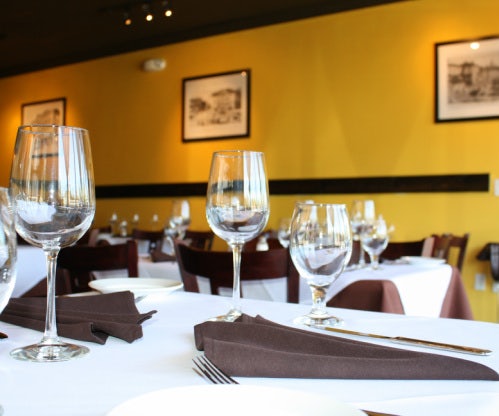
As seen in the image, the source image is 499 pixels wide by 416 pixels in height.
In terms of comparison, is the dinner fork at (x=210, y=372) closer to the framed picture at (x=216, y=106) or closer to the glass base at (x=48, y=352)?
the glass base at (x=48, y=352)

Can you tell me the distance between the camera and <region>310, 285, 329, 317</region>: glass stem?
98 cm

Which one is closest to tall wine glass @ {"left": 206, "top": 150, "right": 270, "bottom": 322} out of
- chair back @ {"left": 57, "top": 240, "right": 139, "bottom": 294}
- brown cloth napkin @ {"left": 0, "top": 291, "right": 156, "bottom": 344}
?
brown cloth napkin @ {"left": 0, "top": 291, "right": 156, "bottom": 344}

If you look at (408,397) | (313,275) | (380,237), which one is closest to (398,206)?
(380,237)

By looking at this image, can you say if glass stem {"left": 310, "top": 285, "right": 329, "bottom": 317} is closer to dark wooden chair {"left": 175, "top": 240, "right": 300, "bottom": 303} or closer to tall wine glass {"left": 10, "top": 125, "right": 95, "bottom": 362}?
tall wine glass {"left": 10, "top": 125, "right": 95, "bottom": 362}

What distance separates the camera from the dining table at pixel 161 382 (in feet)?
1.76

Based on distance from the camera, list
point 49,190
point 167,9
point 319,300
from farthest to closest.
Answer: point 167,9 → point 319,300 → point 49,190

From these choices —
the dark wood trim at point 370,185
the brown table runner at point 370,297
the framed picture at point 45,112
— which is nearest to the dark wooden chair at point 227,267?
the brown table runner at point 370,297

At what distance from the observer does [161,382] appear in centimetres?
61

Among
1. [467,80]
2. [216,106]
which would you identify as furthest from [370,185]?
[216,106]

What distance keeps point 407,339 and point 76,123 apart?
8.03 metres

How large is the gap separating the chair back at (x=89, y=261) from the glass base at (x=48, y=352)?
1.31m

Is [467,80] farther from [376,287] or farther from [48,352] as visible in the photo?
[48,352]

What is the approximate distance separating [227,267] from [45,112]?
7.76 meters

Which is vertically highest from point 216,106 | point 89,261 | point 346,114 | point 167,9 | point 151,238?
point 167,9
